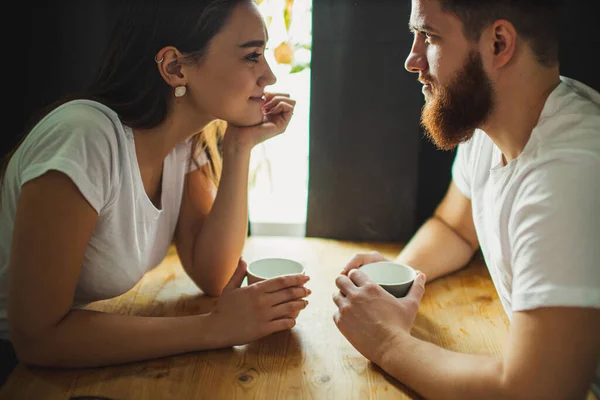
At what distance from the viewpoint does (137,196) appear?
1166 mm

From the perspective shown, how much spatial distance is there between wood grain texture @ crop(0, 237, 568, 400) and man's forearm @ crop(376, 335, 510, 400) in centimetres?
3

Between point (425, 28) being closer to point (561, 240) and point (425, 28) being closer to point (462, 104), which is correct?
point (462, 104)

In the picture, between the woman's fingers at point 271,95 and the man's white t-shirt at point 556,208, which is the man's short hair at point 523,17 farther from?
the woman's fingers at point 271,95

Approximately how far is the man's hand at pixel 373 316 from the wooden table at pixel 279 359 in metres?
0.05

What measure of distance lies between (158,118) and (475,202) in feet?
2.20

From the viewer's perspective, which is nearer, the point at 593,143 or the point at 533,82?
the point at 593,143

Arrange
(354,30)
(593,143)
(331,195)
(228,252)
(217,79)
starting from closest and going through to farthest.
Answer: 1. (593,143)
2. (217,79)
3. (228,252)
4. (354,30)
5. (331,195)

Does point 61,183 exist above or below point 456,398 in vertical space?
above

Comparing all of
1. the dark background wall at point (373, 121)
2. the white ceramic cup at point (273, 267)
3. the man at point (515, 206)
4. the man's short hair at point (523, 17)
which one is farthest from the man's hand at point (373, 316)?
the dark background wall at point (373, 121)

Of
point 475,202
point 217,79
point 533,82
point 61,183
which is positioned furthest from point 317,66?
point 61,183

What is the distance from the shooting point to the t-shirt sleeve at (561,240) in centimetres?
82

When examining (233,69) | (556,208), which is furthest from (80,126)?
(556,208)

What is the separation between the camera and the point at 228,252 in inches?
54.4

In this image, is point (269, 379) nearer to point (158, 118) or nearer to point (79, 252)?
point (79, 252)
